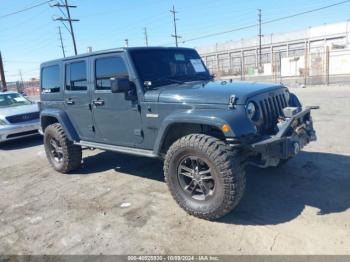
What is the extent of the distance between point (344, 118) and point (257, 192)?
585 centimetres

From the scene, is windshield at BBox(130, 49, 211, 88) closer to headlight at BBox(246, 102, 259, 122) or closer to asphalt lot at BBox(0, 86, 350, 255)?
headlight at BBox(246, 102, 259, 122)

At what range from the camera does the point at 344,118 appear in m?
9.02

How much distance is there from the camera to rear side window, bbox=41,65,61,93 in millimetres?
5926

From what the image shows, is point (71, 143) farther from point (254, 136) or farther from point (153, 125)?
point (254, 136)

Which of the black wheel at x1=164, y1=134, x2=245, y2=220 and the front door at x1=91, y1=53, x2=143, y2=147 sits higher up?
the front door at x1=91, y1=53, x2=143, y2=147

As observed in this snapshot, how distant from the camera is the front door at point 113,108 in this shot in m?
4.56

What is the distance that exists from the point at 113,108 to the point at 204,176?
180 cm

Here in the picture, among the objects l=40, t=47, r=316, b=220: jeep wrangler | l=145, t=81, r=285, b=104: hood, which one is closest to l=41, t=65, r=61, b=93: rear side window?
l=40, t=47, r=316, b=220: jeep wrangler

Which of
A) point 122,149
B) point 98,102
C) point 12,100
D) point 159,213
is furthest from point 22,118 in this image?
point 159,213

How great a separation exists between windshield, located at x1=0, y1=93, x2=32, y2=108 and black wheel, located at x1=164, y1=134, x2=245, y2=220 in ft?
27.1

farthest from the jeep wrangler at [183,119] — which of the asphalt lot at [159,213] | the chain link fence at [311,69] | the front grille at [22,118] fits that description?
the chain link fence at [311,69]

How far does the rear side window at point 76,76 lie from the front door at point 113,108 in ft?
1.01

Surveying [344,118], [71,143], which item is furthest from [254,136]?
[344,118]

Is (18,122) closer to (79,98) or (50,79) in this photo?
(50,79)
